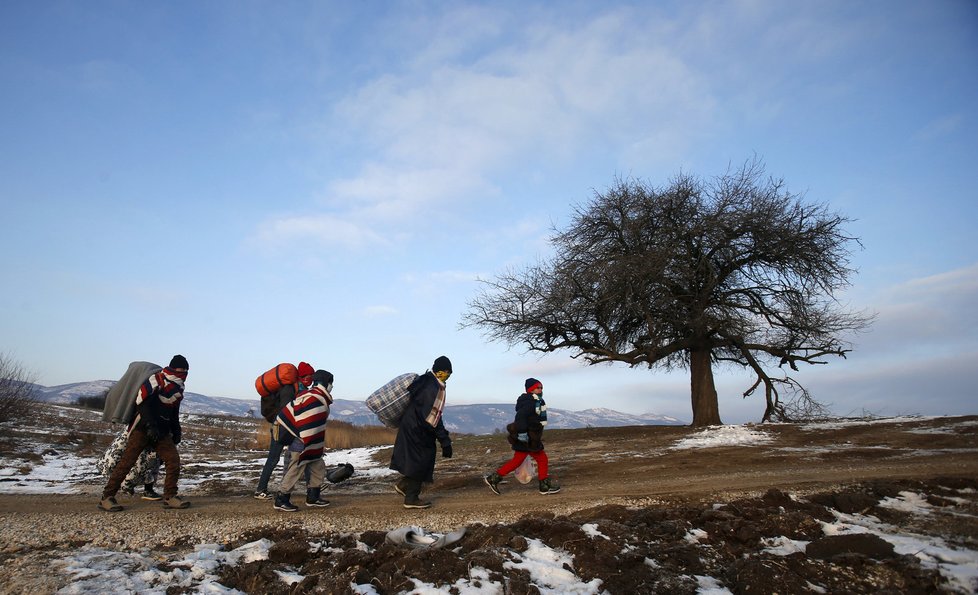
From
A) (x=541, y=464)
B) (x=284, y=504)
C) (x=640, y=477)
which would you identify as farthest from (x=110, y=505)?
(x=640, y=477)

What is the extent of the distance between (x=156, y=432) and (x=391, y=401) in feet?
10.5

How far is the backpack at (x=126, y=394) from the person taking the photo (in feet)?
26.8

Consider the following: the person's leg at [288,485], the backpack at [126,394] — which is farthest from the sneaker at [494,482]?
the backpack at [126,394]

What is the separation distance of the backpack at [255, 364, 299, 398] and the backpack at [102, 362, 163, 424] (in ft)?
4.75

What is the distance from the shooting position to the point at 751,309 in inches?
680

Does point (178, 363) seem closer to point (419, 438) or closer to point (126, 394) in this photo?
point (126, 394)

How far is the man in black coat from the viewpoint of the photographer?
7.48 meters

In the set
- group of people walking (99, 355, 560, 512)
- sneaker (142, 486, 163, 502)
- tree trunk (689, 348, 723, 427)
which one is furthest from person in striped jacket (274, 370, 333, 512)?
tree trunk (689, 348, 723, 427)

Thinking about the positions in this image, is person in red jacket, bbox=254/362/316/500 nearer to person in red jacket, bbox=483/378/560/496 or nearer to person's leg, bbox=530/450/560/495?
person in red jacket, bbox=483/378/560/496

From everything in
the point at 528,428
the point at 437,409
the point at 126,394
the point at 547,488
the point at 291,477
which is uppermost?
the point at 126,394

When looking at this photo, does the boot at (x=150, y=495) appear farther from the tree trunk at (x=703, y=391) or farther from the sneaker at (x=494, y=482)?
the tree trunk at (x=703, y=391)

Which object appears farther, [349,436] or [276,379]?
[349,436]

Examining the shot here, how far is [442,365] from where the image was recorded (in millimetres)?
7805

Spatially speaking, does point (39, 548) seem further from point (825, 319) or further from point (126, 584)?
point (825, 319)
